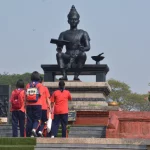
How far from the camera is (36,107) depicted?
13.5m

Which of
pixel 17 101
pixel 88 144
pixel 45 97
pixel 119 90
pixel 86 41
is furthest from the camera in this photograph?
pixel 119 90

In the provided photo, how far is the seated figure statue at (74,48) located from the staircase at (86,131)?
8568 mm

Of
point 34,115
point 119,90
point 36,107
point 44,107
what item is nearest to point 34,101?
point 36,107

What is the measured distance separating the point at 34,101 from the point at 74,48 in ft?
37.1

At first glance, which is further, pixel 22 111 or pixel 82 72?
pixel 82 72

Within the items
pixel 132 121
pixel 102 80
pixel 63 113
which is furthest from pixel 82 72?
pixel 63 113

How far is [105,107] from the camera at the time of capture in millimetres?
23094

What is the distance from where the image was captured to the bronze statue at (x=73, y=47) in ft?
79.5

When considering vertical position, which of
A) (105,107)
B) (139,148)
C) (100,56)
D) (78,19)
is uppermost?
(78,19)

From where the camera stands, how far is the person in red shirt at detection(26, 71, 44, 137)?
1339cm

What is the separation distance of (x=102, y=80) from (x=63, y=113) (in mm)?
10594

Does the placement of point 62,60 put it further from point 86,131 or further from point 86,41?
point 86,131

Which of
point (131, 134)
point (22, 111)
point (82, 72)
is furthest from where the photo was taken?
point (82, 72)

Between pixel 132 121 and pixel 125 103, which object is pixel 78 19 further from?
pixel 125 103
